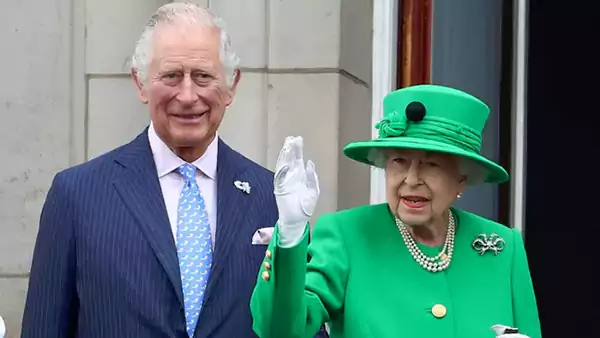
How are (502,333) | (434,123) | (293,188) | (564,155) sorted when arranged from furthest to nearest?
1. (564,155)
2. (434,123)
3. (502,333)
4. (293,188)

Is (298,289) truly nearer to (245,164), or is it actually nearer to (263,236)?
(263,236)

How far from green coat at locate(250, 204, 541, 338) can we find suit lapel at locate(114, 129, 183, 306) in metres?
0.32

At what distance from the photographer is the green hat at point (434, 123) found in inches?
90.6

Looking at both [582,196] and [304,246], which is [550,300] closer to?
[582,196]

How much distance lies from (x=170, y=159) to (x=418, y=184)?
0.62 meters

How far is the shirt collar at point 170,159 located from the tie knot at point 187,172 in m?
0.01

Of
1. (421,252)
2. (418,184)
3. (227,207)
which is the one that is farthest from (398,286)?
(227,207)

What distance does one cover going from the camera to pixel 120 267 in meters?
2.38

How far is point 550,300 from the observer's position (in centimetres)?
426

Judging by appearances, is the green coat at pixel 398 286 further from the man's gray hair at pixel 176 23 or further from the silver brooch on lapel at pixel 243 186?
the man's gray hair at pixel 176 23

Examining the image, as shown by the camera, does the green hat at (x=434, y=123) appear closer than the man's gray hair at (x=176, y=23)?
Yes

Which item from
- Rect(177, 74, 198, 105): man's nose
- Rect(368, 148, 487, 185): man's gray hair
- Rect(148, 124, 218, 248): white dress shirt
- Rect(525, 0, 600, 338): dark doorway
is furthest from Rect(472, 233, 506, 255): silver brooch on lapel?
Rect(525, 0, 600, 338): dark doorway

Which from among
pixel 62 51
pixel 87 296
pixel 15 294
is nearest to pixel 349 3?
pixel 62 51

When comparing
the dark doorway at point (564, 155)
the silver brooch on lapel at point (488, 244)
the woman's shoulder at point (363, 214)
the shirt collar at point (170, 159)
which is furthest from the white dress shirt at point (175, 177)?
the dark doorway at point (564, 155)
